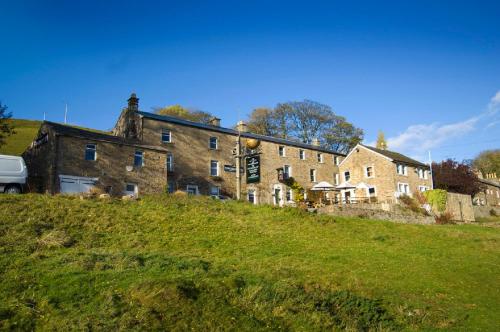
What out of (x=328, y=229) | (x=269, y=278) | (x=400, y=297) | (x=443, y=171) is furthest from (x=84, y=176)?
(x=443, y=171)

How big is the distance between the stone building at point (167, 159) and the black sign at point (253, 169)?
0.49 m

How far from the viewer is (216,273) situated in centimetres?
1282

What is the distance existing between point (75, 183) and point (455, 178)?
47256 millimetres

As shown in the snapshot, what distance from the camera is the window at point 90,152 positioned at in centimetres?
2970

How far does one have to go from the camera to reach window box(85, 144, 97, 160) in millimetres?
29703

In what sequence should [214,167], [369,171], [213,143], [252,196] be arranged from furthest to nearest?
[369,171], [252,196], [213,143], [214,167]

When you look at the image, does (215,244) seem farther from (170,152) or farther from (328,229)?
(170,152)

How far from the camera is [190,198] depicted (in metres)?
25.2

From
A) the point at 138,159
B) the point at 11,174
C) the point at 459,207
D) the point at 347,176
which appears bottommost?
the point at 459,207

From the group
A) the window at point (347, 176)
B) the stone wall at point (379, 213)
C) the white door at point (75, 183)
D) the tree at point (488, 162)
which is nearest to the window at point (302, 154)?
the window at point (347, 176)

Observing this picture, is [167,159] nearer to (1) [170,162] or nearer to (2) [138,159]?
Result: (1) [170,162]

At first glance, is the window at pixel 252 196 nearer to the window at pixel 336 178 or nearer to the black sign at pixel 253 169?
the window at pixel 336 178

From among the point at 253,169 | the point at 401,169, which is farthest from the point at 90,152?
the point at 401,169

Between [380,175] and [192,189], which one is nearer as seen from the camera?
[192,189]
